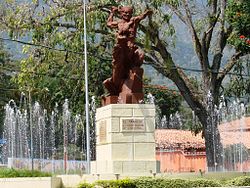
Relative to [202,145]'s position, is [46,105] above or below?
above

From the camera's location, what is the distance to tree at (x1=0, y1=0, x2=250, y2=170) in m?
28.5

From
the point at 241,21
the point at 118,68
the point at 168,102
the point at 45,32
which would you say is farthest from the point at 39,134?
the point at 118,68

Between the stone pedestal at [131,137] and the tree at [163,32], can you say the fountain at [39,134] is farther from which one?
the stone pedestal at [131,137]

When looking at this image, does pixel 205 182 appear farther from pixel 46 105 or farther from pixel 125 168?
pixel 46 105

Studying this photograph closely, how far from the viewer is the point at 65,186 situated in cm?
1709

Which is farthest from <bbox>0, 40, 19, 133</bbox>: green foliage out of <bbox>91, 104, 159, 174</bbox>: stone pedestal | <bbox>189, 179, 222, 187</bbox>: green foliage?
<bbox>189, 179, 222, 187</bbox>: green foliage

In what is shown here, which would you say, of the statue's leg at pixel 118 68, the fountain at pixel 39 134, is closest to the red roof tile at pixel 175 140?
the fountain at pixel 39 134

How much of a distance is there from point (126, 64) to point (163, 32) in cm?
1018

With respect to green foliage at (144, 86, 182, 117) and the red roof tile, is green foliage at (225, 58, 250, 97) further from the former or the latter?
green foliage at (144, 86, 182, 117)

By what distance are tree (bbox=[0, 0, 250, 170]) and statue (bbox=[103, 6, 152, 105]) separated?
838 centimetres

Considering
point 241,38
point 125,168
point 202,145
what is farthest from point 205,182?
point 202,145

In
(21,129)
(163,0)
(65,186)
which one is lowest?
(65,186)

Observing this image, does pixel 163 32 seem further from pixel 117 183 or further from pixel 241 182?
pixel 117 183

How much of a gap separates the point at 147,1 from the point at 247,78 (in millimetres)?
6439
